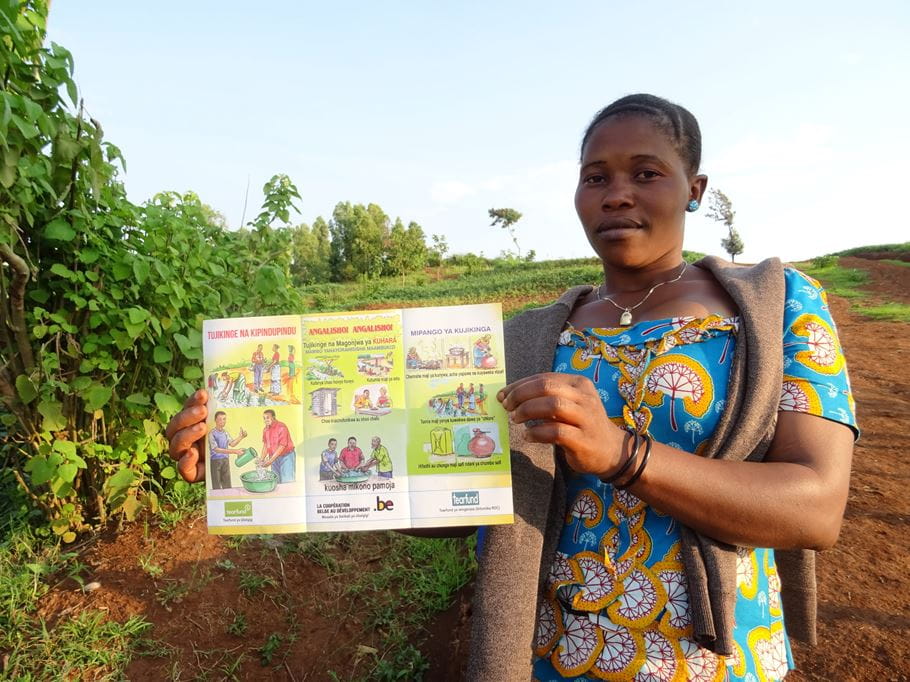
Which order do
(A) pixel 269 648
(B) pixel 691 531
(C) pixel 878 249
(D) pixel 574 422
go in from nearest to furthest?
(D) pixel 574 422 → (B) pixel 691 531 → (A) pixel 269 648 → (C) pixel 878 249

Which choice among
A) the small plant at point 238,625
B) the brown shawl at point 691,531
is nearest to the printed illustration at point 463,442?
the brown shawl at point 691,531

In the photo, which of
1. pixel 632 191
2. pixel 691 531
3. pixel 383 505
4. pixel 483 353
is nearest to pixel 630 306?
pixel 632 191

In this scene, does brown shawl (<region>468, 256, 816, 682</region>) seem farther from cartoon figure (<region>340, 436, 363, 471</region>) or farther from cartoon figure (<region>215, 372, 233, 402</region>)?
A: cartoon figure (<region>215, 372, 233, 402</region>)

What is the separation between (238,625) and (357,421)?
1.99 metres

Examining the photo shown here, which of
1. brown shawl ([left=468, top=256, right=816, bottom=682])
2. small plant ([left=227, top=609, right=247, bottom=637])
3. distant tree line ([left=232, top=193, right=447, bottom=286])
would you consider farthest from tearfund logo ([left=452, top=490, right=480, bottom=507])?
distant tree line ([left=232, top=193, right=447, bottom=286])

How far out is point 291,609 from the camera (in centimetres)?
280

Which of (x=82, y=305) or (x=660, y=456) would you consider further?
(x=82, y=305)

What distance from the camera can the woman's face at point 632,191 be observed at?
137 centimetres

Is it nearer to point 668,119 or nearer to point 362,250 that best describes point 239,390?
point 668,119

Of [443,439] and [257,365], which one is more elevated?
[257,365]

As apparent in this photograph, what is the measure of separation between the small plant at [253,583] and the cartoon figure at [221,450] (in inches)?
73.4

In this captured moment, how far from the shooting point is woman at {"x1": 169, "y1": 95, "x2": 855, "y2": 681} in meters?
1.07

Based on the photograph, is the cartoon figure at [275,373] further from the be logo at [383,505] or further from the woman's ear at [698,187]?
the woman's ear at [698,187]

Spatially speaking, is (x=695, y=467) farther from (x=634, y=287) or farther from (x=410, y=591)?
(x=410, y=591)
